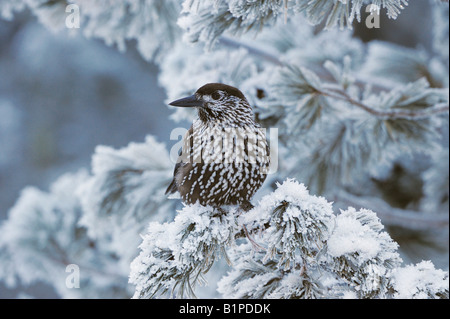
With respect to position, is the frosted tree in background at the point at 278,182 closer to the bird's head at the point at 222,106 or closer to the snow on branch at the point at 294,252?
the snow on branch at the point at 294,252

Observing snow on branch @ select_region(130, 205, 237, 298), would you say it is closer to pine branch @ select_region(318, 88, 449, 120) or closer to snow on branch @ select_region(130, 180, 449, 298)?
snow on branch @ select_region(130, 180, 449, 298)

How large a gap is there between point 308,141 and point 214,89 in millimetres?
811

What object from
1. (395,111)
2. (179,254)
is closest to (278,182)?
(179,254)

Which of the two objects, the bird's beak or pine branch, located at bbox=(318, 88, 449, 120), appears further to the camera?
pine branch, located at bbox=(318, 88, 449, 120)

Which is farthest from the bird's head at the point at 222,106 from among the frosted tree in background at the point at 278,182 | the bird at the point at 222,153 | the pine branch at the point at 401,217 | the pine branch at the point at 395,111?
the pine branch at the point at 401,217

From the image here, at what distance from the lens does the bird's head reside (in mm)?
1370

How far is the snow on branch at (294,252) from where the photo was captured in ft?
3.58

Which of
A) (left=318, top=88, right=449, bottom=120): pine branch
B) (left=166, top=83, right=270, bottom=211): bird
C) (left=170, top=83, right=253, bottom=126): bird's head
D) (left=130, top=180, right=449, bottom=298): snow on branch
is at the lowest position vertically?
(left=130, top=180, right=449, bottom=298): snow on branch

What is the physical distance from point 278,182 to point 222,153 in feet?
0.78

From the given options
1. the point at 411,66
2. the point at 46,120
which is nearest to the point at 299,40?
the point at 411,66

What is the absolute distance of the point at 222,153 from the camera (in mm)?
1360

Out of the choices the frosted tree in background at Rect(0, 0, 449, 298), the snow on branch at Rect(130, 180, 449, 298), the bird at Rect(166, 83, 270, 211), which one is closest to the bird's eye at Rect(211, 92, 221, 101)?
the bird at Rect(166, 83, 270, 211)

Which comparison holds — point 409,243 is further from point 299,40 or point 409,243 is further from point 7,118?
point 7,118
